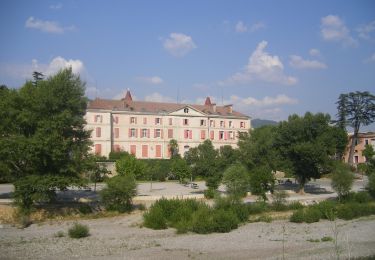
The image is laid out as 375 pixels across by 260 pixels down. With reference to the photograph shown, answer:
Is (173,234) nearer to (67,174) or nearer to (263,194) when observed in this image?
(67,174)

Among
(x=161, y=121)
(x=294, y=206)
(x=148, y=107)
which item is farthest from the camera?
(x=148, y=107)

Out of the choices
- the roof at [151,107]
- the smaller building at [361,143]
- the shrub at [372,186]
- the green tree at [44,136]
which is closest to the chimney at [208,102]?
the roof at [151,107]

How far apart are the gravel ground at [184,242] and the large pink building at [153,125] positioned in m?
41.2

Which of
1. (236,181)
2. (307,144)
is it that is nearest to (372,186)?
(307,144)

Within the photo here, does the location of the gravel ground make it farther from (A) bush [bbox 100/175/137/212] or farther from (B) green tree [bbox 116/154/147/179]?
(B) green tree [bbox 116/154/147/179]

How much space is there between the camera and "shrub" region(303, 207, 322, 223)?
2589 centimetres

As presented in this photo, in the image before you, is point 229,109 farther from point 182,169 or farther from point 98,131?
point 182,169

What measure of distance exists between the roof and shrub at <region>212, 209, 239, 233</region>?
44922 millimetres

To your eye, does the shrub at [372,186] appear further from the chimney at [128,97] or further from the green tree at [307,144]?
the chimney at [128,97]

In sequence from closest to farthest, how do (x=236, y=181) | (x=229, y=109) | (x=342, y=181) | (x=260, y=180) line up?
1. (x=236, y=181)
2. (x=342, y=181)
3. (x=260, y=180)
4. (x=229, y=109)

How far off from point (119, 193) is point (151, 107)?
4425 cm

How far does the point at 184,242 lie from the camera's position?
1970 cm

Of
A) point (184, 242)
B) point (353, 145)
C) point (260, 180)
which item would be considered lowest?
point (184, 242)

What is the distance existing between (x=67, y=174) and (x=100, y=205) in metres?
3.88
